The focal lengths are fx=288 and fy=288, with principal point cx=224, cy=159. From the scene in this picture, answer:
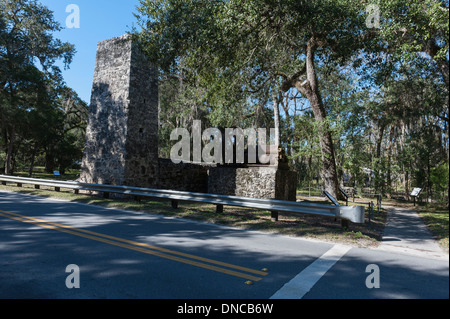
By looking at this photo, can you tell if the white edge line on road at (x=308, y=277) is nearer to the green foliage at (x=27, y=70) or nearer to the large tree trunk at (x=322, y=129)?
the large tree trunk at (x=322, y=129)

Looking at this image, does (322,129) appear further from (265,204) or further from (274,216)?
(265,204)

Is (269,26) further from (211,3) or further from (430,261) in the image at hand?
(430,261)

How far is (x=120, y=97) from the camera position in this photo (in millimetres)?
13359

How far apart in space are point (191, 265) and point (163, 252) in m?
0.81

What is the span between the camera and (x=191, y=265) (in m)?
4.24

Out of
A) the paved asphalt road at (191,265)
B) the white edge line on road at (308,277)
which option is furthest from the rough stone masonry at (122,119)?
the white edge line on road at (308,277)

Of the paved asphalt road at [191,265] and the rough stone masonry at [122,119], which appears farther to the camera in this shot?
the rough stone masonry at [122,119]

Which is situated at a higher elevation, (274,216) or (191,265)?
(274,216)

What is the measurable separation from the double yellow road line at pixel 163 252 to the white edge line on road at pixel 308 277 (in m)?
0.44

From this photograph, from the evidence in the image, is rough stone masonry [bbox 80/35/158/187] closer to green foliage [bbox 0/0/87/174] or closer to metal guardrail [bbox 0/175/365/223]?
metal guardrail [bbox 0/175/365/223]

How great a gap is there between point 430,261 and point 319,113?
388 inches

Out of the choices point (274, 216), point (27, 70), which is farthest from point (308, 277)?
point (27, 70)

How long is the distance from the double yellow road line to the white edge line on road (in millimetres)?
443

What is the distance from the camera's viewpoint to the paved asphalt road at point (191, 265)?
3289 millimetres
